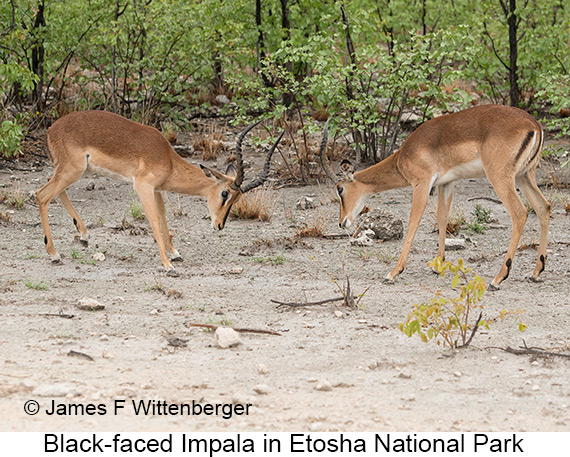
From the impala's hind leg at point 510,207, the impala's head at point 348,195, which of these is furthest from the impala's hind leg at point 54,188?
the impala's hind leg at point 510,207

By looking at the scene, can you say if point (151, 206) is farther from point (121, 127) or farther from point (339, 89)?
point (339, 89)

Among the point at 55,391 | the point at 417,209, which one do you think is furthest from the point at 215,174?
the point at 55,391

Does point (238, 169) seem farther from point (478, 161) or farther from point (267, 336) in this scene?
point (267, 336)

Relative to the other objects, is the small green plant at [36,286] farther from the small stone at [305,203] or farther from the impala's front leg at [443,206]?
the small stone at [305,203]

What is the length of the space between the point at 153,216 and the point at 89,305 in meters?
2.08

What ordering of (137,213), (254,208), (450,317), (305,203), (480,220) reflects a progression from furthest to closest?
(305,203) < (254,208) < (137,213) < (480,220) < (450,317)

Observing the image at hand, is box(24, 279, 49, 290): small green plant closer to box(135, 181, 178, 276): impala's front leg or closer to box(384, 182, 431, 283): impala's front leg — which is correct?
box(135, 181, 178, 276): impala's front leg

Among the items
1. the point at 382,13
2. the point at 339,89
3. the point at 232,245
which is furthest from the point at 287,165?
the point at 382,13

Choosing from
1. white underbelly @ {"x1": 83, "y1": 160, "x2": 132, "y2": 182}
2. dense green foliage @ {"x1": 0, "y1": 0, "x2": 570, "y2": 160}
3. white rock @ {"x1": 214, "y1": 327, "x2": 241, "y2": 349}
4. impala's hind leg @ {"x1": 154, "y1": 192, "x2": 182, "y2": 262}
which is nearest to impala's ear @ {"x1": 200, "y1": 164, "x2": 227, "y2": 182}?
impala's hind leg @ {"x1": 154, "y1": 192, "x2": 182, "y2": 262}

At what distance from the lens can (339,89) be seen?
39.8 feet

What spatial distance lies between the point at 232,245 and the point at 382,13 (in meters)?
9.60

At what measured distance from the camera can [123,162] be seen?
890 cm

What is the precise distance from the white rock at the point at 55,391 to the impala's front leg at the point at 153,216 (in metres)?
3.65
